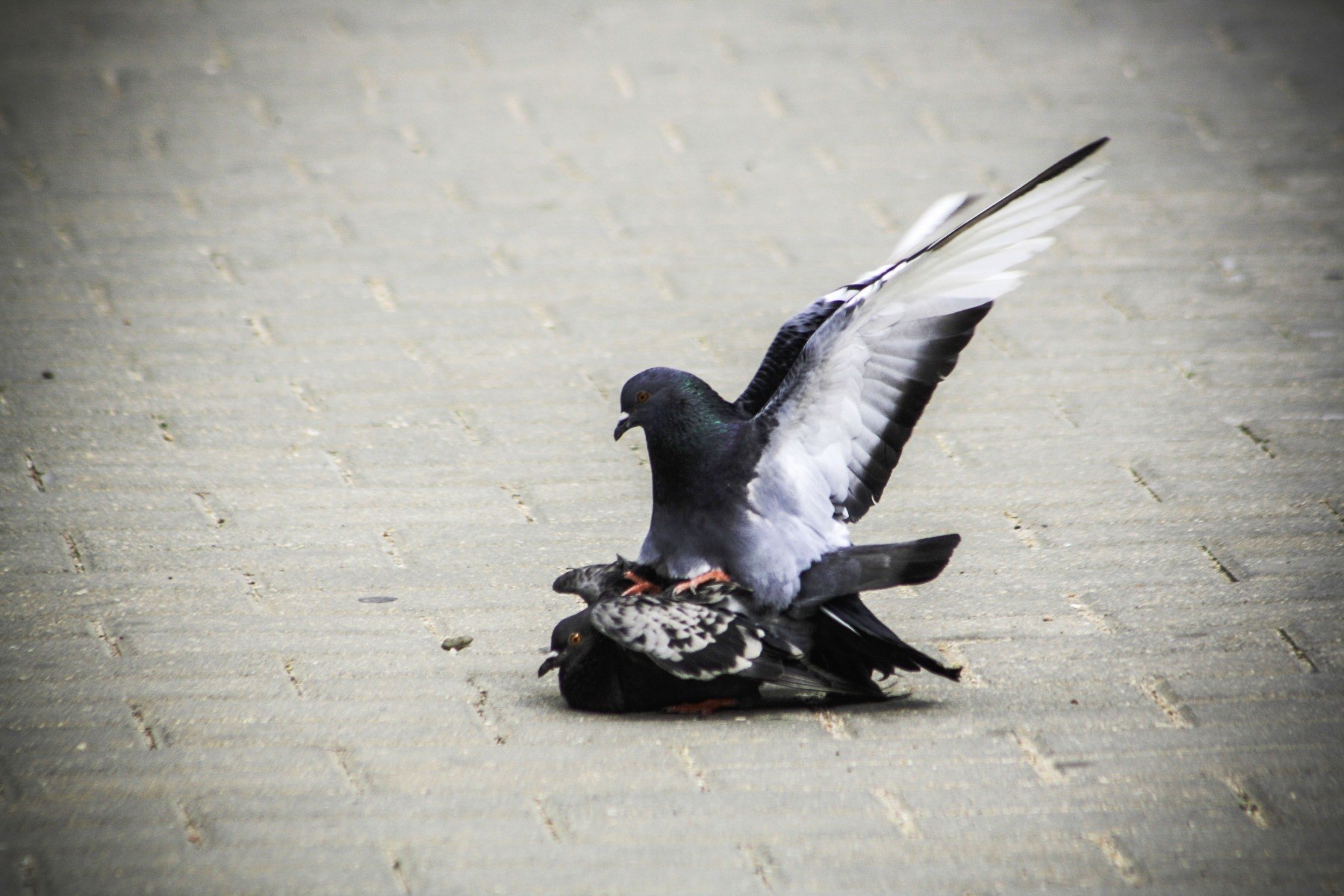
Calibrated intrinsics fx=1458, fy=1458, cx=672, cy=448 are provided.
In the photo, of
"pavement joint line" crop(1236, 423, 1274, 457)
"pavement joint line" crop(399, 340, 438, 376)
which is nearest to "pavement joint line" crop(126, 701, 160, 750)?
"pavement joint line" crop(399, 340, 438, 376)

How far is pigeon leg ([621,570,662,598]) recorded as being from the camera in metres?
3.26

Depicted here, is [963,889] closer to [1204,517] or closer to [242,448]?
[1204,517]

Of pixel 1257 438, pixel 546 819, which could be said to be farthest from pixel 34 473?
pixel 1257 438

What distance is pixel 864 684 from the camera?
3160mm

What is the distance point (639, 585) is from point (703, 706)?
32 centimetres

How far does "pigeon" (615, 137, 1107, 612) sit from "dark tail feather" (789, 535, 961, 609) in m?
0.03

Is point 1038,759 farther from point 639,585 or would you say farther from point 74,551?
point 74,551

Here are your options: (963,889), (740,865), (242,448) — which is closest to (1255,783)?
(963,889)

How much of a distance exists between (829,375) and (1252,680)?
3.76ft

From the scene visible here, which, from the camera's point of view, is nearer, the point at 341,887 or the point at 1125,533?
the point at 341,887

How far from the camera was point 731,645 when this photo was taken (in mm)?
3018

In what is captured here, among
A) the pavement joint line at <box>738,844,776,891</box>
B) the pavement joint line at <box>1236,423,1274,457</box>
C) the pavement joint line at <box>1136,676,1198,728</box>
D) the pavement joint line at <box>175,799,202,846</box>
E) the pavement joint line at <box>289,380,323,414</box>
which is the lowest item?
the pavement joint line at <box>289,380,323,414</box>

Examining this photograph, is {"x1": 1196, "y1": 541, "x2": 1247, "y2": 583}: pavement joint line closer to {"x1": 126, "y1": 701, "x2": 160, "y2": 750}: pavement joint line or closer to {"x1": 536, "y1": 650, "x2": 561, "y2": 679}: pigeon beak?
{"x1": 536, "y1": 650, "x2": 561, "y2": 679}: pigeon beak

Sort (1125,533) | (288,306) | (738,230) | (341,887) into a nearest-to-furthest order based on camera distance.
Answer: (341,887)
(1125,533)
(288,306)
(738,230)
